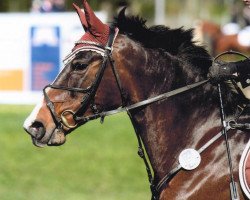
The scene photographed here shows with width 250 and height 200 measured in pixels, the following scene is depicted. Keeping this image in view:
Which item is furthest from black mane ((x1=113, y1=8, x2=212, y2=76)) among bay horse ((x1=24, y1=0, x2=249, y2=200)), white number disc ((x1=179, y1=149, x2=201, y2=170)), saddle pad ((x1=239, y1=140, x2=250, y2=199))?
saddle pad ((x1=239, y1=140, x2=250, y2=199))

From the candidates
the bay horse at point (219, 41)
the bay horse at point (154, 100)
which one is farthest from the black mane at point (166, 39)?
the bay horse at point (219, 41)

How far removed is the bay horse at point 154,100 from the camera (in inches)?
220

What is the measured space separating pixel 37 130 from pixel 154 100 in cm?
82

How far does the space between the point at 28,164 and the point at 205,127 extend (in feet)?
20.2

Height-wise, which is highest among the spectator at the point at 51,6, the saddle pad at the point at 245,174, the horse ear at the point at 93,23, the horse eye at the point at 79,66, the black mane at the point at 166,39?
the spectator at the point at 51,6

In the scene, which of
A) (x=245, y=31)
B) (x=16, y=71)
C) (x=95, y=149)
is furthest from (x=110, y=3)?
(x=95, y=149)

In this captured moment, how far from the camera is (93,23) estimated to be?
5.62m

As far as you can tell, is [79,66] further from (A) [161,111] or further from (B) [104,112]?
(A) [161,111]

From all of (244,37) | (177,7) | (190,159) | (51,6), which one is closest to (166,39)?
(190,159)

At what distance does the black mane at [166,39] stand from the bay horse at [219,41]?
56.8ft

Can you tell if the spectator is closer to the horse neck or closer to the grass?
the grass

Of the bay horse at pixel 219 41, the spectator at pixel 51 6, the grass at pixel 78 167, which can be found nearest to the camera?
the grass at pixel 78 167

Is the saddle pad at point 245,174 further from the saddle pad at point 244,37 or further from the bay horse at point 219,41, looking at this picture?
the bay horse at point 219,41

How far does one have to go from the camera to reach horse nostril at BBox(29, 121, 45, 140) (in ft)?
18.4
